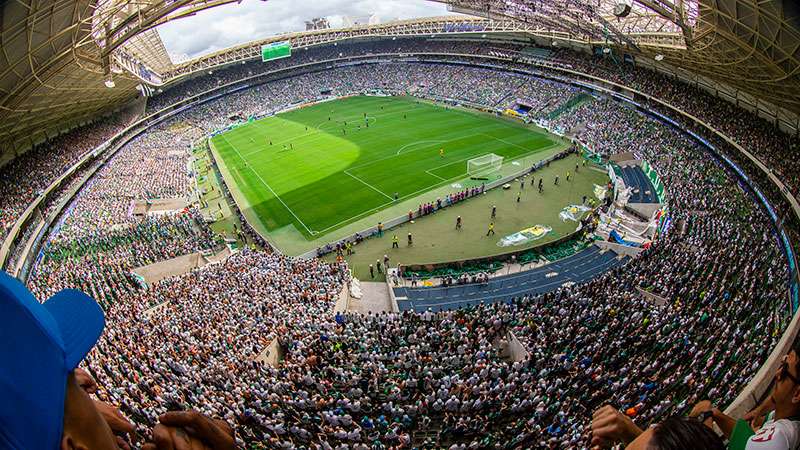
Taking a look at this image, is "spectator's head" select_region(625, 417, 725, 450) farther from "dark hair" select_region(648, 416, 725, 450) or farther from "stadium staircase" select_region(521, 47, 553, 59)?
"stadium staircase" select_region(521, 47, 553, 59)

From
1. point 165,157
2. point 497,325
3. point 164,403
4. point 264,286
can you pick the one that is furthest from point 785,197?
point 165,157

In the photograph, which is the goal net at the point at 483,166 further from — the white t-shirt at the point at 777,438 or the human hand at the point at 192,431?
the human hand at the point at 192,431

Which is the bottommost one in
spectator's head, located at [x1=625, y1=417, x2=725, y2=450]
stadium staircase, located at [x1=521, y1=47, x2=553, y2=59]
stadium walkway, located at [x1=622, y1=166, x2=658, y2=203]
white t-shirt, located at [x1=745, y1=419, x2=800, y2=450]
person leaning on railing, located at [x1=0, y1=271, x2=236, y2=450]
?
stadium walkway, located at [x1=622, y1=166, x2=658, y2=203]

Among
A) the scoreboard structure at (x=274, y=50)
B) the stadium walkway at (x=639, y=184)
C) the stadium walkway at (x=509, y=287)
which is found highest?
the scoreboard structure at (x=274, y=50)

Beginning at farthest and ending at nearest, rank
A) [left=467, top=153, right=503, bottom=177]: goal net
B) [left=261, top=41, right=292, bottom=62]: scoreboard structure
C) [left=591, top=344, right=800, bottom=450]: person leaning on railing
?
[left=261, top=41, right=292, bottom=62]: scoreboard structure, [left=467, top=153, right=503, bottom=177]: goal net, [left=591, top=344, right=800, bottom=450]: person leaning on railing

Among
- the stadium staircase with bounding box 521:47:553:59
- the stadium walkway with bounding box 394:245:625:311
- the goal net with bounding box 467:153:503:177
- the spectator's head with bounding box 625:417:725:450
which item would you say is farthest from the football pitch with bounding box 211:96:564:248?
the spectator's head with bounding box 625:417:725:450

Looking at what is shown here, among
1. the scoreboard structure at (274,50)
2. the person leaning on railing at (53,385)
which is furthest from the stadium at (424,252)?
the scoreboard structure at (274,50)

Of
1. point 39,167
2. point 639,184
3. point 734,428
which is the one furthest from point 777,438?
point 39,167
